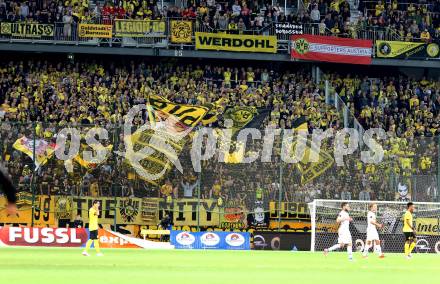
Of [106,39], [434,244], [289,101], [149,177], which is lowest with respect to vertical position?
[434,244]

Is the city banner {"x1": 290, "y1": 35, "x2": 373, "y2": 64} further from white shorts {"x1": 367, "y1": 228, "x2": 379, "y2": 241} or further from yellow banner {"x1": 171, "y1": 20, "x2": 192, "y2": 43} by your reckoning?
white shorts {"x1": 367, "y1": 228, "x2": 379, "y2": 241}

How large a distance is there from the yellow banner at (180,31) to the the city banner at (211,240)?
54.5 feet

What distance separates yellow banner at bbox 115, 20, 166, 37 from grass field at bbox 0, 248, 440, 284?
1800 centimetres

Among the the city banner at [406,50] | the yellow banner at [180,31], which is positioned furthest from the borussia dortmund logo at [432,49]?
the yellow banner at [180,31]

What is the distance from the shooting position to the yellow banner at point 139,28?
56125 mm

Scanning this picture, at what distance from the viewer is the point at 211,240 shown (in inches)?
1716

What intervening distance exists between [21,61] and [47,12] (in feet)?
10.6

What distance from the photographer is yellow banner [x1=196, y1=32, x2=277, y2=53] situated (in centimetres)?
5741

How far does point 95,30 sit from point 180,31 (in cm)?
462

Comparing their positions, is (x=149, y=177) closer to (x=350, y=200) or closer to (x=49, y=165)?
(x=49, y=165)

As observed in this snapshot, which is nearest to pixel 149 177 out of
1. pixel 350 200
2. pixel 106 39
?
pixel 350 200

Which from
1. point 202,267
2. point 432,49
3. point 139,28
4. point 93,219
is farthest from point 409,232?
point 432,49

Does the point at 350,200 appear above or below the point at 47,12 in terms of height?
below

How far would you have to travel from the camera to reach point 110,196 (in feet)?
137
